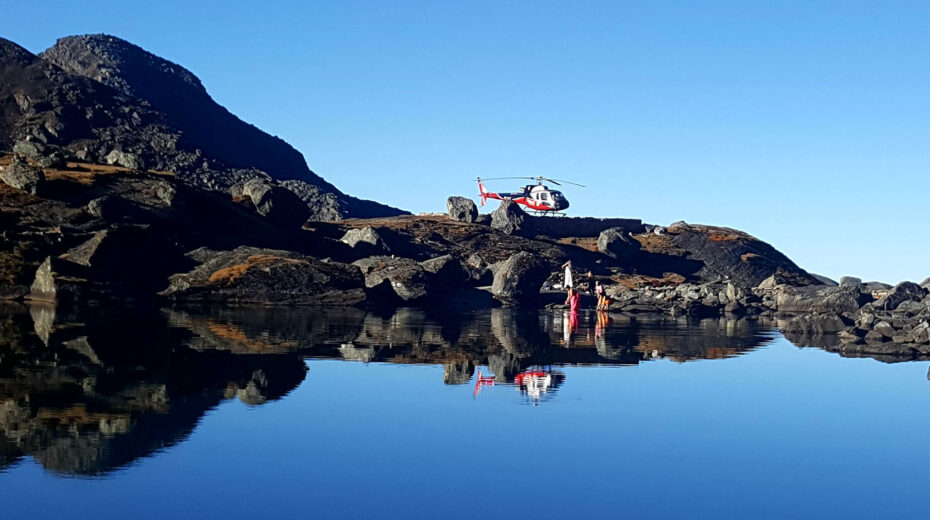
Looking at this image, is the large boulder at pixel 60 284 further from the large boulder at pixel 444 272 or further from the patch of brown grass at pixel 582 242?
the patch of brown grass at pixel 582 242

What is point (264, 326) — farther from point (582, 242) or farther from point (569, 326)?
point (582, 242)

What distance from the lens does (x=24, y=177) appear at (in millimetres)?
64812

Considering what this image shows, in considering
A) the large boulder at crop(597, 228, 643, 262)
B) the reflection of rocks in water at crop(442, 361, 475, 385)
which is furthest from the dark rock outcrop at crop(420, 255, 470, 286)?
the reflection of rocks in water at crop(442, 361, 475, 385)

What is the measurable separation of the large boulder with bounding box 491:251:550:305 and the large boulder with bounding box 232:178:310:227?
2131cm

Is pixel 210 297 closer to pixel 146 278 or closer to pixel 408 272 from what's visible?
pixel 146 278

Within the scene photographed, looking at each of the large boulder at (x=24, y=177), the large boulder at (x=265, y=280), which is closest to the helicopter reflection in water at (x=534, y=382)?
the large boulder at (x=265, y=280)

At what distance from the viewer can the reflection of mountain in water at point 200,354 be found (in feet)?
57.1

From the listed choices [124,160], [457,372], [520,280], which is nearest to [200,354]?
[457,372]

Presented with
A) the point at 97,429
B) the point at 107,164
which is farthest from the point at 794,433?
the point at 107,164

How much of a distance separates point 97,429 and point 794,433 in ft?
49.8

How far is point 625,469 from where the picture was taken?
53.8ft

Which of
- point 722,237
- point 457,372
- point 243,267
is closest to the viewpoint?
point 457,372

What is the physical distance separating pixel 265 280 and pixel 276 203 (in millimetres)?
25123

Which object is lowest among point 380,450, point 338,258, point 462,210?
point 380,450
